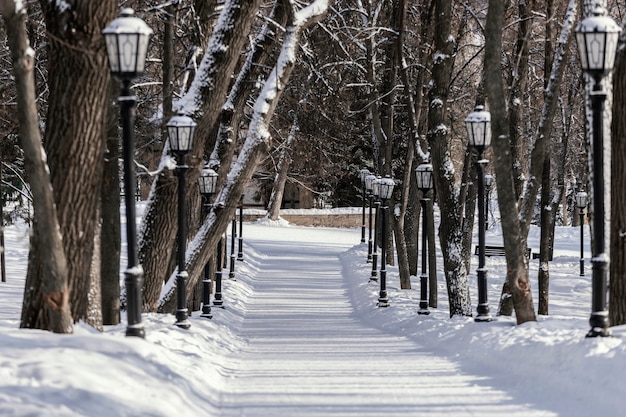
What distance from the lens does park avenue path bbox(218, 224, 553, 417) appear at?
9039 mm

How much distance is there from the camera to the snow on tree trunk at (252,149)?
15.5m

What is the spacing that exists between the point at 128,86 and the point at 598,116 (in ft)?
15.4

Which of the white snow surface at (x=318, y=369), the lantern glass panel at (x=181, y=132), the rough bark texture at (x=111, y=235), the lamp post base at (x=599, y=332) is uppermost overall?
the lantern glass panel at (x=181, y=132)

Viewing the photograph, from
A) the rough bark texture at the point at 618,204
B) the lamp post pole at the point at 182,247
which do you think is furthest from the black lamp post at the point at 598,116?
the lamp post pole at the point at 182,247

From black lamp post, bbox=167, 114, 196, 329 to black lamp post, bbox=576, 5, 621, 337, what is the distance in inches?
206

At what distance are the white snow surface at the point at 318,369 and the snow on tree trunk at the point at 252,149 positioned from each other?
0.99m

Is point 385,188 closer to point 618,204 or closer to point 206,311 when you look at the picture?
point 206,311

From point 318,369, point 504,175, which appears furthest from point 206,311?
point 318,369

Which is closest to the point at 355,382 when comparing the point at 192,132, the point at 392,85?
the point at 192,132

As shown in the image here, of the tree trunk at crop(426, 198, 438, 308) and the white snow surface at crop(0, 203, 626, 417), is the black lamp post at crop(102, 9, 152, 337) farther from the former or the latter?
the tree trunk at crop(426, 198, 438, 308)

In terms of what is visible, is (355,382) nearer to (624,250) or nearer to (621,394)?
(621,394)

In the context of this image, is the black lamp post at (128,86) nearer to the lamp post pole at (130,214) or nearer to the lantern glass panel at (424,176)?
the lamp post pole at (130,214)

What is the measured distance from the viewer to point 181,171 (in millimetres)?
13844

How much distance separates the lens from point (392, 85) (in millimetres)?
27109
